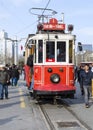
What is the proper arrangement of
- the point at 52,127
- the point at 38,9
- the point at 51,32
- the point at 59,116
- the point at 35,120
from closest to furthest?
the point at 52,127 < the point at 35,120 < the point at 59,116 < the point at 51,32 < the point at 38,9

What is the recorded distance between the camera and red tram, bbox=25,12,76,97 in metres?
17.3

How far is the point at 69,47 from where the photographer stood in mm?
17594

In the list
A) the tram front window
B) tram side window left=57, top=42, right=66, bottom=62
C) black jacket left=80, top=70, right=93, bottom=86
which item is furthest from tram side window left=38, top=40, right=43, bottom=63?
black jacket left=80, top=70, right=93, bottom=86

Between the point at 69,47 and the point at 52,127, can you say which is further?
the point at 69,47

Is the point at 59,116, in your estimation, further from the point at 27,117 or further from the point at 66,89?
the point at 66,89

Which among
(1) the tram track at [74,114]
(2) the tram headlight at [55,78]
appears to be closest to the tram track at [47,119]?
(1) the tram track at [74,114]

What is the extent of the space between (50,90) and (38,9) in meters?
8.57

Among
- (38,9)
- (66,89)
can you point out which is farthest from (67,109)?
(38,9)

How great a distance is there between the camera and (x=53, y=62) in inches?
684

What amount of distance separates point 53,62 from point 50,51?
1.55 feet

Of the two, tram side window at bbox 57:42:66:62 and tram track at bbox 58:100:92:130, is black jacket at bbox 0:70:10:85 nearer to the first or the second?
tram track at bbox 58:100:92:130

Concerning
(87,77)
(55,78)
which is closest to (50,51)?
(55,78)

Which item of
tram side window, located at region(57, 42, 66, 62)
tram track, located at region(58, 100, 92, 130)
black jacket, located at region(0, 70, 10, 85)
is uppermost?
tram side window, located at region(57, 42, 66, 62)

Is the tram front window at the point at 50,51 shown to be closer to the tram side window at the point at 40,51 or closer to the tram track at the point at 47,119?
the tram side window at the point at 40,51
